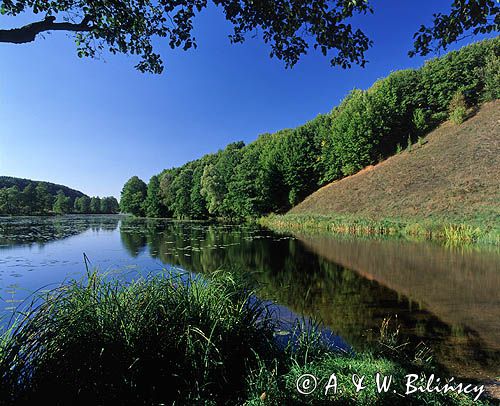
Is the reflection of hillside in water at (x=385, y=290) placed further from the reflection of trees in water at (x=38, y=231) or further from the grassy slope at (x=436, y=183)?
the grassy slope at (x=436, y=183)

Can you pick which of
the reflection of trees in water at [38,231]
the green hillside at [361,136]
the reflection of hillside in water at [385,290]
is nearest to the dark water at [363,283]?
the reflection of hillside in water at [385,290]

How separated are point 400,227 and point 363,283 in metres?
21.2

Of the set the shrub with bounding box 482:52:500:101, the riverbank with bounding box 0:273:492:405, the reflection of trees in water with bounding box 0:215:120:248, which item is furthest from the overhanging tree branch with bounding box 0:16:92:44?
the shrub with bounding box 482:52:500:101

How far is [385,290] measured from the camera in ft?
33.1

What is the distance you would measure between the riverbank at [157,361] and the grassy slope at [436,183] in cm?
2760

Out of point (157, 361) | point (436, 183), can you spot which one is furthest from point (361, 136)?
point (157, 361)

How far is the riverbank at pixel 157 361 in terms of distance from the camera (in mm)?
2973

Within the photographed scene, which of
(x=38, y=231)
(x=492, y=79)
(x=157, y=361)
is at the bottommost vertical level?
(x=38, y=231)

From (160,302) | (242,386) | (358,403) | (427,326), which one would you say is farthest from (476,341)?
(160,302)

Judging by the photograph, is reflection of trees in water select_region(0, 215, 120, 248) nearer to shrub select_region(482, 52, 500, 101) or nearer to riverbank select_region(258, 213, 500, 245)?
riverbank select_region(258, 213, 500, 245)

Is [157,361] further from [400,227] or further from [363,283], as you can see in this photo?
[400,227]

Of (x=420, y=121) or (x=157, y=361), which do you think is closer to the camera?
(x=157, y=361)

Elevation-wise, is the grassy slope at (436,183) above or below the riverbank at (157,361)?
above

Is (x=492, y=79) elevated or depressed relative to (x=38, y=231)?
elevated
